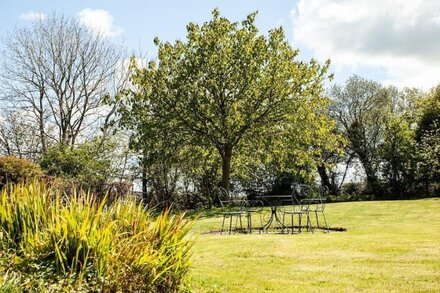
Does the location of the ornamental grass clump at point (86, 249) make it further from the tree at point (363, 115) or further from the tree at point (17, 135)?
the tree at point (363, 115)

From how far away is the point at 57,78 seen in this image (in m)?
22.9

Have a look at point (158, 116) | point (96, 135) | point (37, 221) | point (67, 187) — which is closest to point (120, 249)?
point (37, 221)

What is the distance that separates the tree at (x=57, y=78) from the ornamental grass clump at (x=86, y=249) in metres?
18.9

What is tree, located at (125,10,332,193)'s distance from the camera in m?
17.0

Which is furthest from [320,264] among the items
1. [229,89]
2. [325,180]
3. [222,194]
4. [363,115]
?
[363,115]

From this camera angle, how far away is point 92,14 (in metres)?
22.8

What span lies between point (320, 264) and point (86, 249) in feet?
12.0

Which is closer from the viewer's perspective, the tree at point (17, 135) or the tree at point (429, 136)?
the tree at point (429, 136)

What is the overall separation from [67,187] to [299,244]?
912 centimetres

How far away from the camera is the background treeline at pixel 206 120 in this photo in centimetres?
1730

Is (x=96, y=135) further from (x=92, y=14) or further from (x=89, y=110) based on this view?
(x=92, y=14)

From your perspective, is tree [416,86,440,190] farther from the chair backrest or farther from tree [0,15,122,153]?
tree [0,15,122,153]

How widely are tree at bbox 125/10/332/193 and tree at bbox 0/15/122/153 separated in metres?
6.52

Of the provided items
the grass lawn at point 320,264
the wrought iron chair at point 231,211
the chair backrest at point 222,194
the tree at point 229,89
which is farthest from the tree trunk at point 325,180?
the grass lawn at point 320,264
